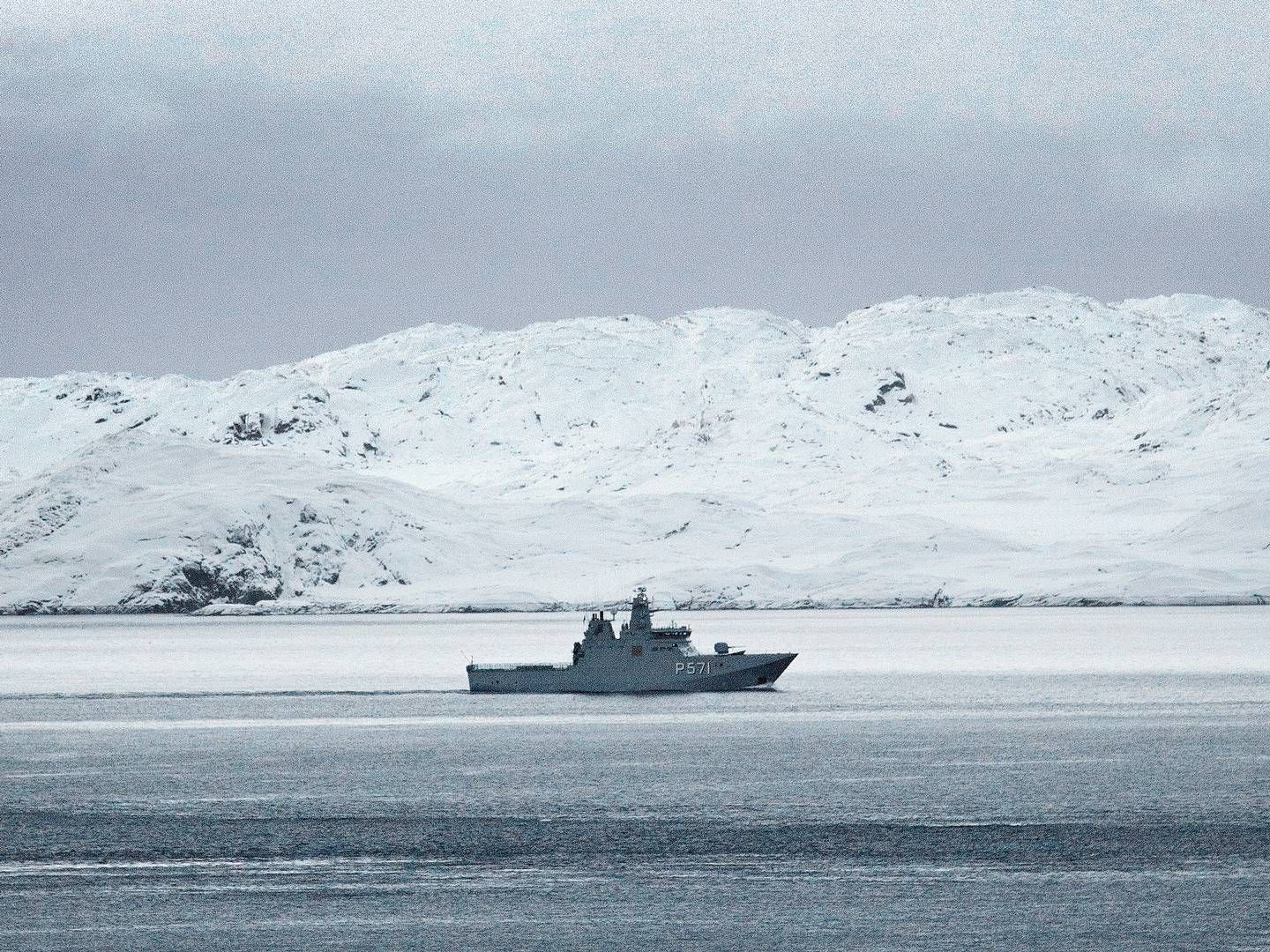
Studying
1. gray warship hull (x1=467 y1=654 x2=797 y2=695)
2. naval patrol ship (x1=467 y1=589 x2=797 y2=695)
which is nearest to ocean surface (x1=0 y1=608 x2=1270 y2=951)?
gray warship hull (x1=467 y1=654 x2=797 y2=695)

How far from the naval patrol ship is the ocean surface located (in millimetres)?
2396

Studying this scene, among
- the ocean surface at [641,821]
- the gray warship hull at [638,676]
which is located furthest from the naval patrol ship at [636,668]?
the ocean surface at [641,821]

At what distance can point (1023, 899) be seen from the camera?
121 feet

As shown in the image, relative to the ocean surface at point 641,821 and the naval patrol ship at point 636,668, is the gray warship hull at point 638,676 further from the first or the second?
the ocean surface at point 641,821

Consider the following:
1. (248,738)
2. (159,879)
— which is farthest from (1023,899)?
(248,738)

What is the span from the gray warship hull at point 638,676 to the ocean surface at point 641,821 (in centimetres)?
227

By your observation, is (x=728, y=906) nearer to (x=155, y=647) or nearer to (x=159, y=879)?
(x=159, y=879)

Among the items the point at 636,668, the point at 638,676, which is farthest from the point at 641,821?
the point at 638,676

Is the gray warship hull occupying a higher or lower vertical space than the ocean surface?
higher

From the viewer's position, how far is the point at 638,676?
101500mm

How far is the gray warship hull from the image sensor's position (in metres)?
101

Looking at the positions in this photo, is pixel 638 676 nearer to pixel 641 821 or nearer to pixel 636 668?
pixel 636 668

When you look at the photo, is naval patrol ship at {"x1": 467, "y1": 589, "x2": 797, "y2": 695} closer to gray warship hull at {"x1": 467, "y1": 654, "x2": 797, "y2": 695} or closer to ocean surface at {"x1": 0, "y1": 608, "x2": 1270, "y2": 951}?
gray warship hull at {"x1": 467, "y1": 654, "x2": 797, "y2": 695}

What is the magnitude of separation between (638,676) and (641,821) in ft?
172
